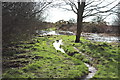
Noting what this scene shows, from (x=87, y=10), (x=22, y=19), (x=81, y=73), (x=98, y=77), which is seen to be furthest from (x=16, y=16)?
(x=87, y=10)

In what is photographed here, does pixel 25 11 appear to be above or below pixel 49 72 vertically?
above

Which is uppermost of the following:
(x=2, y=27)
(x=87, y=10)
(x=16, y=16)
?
(x=87, y=10)

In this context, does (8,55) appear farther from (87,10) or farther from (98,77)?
(87,10)

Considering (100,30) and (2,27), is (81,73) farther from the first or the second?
(100,30)

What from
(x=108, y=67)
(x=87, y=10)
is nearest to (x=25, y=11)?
(x=108, y=67)

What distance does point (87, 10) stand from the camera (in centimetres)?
1889

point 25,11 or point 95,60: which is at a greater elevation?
point 25,11

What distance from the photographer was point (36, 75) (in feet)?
24.7

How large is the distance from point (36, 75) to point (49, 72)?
0.76m

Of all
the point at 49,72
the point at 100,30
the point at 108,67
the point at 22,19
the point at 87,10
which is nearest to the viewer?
the point at 49,72

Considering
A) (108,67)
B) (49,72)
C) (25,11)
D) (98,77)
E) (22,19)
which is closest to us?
(98,77)

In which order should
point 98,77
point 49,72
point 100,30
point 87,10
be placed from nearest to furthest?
1. point 98,77
2. point 49,72
3. point 87,10
4. point 100,30

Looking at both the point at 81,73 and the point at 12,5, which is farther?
the point at 12,5

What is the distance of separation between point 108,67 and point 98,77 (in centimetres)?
176
